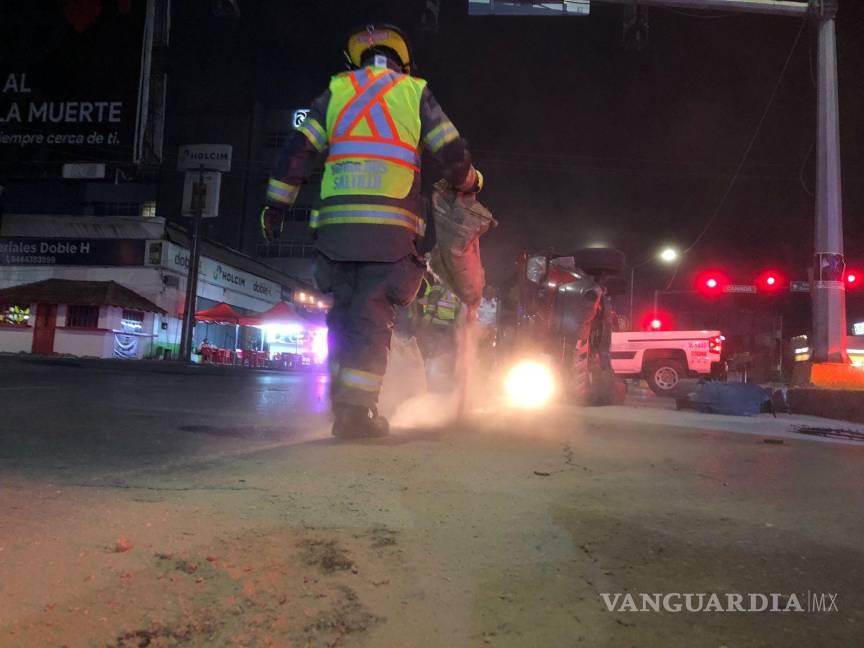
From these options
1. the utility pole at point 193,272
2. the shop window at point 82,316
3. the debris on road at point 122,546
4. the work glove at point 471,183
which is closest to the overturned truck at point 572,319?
the work glove at point 471,183

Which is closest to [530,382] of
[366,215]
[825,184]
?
[366,215]

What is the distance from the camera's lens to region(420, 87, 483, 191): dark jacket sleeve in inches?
137

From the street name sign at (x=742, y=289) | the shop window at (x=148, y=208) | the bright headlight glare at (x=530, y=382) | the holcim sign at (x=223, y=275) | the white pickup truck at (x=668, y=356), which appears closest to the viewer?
the bright headlight glare at (x=530, y=382)

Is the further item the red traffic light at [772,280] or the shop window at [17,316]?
the shop window at [17,316]

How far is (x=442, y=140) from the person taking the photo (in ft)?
11.5

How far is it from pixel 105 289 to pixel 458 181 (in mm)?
27508

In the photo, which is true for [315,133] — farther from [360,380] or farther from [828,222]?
[828,222]

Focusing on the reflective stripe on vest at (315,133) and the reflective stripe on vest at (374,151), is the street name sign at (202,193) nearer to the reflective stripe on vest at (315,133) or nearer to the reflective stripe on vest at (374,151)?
the reflective stripe on vest at (315,133)

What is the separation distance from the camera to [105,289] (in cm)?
2712

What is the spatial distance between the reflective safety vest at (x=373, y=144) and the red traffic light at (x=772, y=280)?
18625 mm

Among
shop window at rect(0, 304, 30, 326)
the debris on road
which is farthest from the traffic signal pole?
shop window at rect(0, 304, 30, 326)

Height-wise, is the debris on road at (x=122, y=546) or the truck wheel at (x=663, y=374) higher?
the truck wheel at (x=663, y=374)

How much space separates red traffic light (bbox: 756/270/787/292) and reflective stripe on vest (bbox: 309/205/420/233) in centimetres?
1868

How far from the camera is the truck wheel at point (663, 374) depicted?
737 inches
